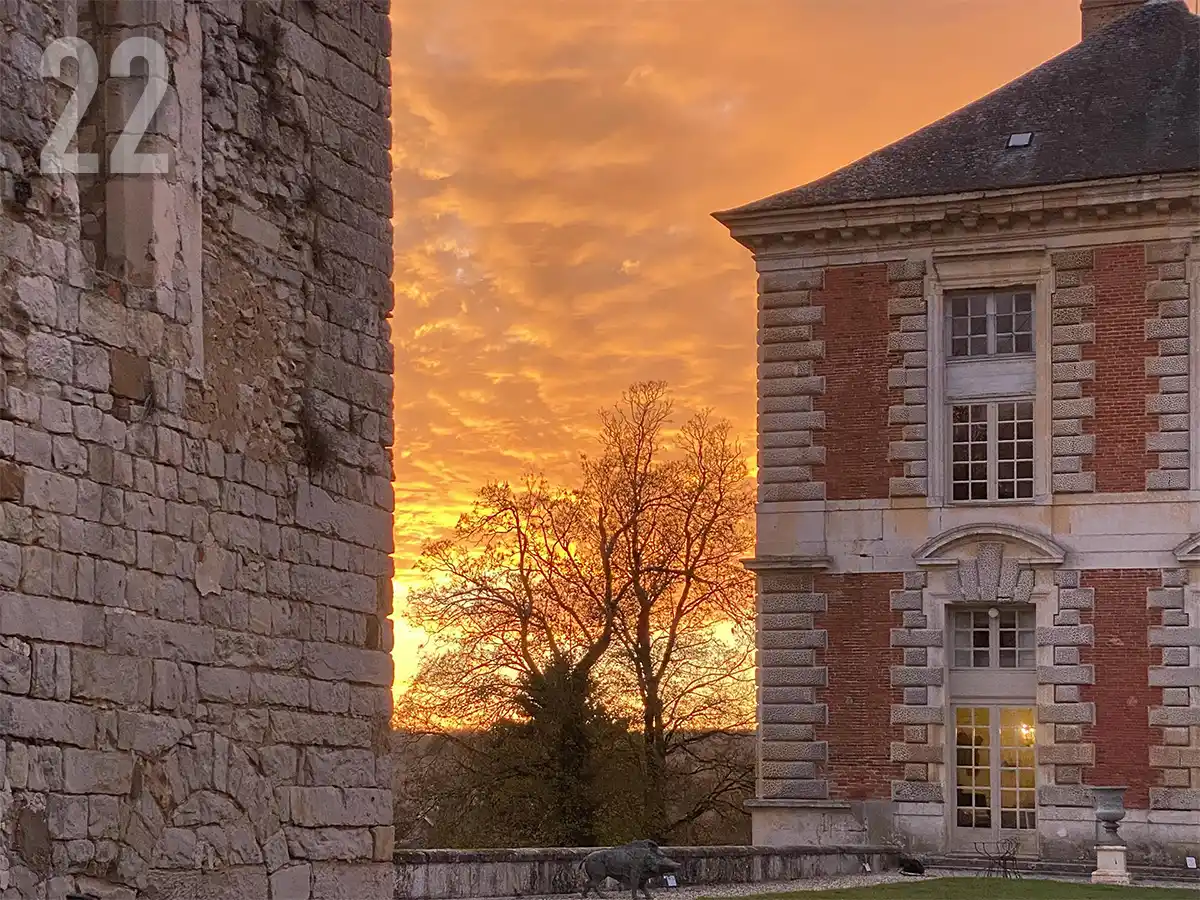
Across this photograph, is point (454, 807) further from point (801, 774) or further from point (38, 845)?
point (38, 845)

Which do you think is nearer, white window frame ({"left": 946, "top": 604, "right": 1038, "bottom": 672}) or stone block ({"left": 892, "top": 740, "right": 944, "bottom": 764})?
stone block ({"left": 892, "top": 740, "right": 944, "bottom": 764})

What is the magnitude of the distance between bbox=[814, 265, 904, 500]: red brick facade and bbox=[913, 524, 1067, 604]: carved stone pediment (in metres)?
1.09

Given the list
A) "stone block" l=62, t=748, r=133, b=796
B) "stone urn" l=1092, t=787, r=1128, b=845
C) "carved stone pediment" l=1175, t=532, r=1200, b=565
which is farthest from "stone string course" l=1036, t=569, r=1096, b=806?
"stone block" l=62, t=748, r=133, b=796

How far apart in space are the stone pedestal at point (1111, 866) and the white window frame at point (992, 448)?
4.69 metres

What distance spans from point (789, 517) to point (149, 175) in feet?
60.9

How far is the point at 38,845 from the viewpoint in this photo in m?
7.91

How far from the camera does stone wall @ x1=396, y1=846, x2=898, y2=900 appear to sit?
14.5 meters

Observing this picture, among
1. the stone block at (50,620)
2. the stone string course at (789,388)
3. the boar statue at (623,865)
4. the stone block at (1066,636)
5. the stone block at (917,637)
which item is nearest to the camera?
the stone block at (50,620)

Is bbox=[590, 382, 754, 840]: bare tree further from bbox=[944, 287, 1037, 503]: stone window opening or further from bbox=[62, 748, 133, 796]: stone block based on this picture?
bbox=[62, 748, 133, 796]: stone block

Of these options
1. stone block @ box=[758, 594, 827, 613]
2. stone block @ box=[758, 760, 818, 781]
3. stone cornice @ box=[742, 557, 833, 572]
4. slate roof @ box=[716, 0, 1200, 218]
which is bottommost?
stone block @ box=[758, 760, 818, 781]

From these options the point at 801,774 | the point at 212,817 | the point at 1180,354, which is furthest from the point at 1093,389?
the point at 212,817

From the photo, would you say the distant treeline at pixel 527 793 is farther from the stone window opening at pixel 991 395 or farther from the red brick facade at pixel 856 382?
the stone window opening at pixel 991 395

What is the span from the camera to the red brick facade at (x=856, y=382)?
1038 inches

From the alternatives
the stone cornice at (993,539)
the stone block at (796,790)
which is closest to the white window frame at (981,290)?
the stone cornice at (993,539)
